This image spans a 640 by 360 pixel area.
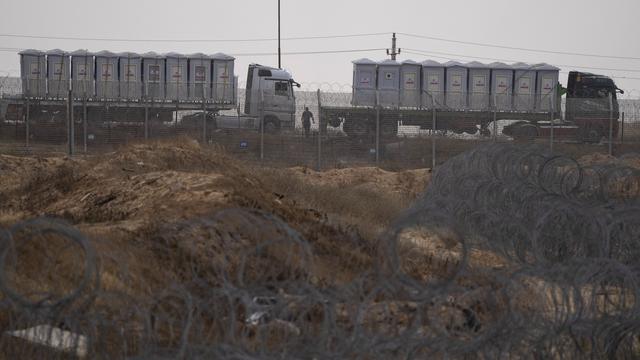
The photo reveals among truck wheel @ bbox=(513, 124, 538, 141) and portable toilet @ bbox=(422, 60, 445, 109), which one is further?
portable toilet @ bbox=(422, 60, 445, 109)

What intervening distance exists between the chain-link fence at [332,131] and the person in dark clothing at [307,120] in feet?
0.14

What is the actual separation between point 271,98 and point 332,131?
9.01 meters

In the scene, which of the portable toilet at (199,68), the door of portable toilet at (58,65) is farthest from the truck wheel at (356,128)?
the door of portable toilet at (58,65)

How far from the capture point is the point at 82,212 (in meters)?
15.2

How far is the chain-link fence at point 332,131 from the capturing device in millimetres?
31594

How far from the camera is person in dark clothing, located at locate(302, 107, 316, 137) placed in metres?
32.4

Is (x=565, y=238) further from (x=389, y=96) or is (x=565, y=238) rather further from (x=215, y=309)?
(x=389, y=96)

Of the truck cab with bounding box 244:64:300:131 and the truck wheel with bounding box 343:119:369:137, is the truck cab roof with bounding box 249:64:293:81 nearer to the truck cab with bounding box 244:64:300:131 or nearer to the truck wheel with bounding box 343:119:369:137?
the truck cab with bounding box 244:64:300:131

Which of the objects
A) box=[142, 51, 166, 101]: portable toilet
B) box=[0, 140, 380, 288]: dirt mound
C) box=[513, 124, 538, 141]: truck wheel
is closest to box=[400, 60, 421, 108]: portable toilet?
box=[513, 124, 538, 141]: truck wheel

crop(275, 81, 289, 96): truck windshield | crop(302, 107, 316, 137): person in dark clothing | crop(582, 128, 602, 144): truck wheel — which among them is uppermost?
crop(275, 81, 289, 96): truck windshield

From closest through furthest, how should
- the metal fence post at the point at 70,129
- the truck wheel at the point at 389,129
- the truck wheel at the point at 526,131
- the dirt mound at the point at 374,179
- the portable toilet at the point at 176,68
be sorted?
1. the dirt mound at the point at 374,179
2. the metal fence post at the point at 70,129
3. the truck wheel at the point at 389,129
4. the truck wheel at the point at 526,131
5. the portable toilet at the point at 176,68

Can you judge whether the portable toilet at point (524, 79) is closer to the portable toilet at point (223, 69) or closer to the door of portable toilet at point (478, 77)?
the door of portable toilet at point (478, 77)

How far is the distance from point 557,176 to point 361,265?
583 cm

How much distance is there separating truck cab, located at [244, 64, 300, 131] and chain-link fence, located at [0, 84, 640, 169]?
0.18m
